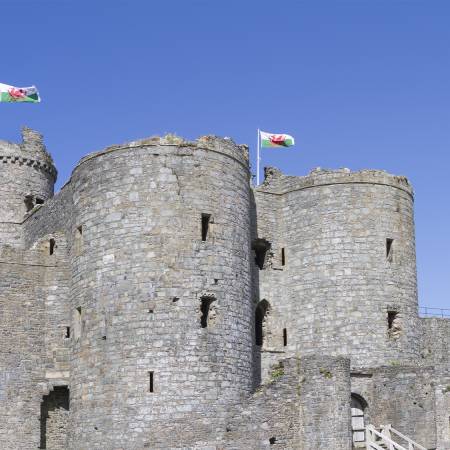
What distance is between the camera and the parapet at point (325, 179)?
34500mm

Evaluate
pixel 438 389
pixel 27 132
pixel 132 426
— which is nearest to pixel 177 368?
pixel 132 426

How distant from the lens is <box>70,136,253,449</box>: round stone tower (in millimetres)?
27938

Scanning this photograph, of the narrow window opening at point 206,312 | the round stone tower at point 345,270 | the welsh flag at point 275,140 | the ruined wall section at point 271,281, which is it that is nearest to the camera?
the narrow window opening at point 206,312

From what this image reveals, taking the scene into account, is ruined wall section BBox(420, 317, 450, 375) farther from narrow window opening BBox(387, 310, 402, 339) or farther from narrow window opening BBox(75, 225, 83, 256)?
narrow window opening BBox(75, 225, 83, 256)

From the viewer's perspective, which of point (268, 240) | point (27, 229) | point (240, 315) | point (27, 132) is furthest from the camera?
point (27, 132)

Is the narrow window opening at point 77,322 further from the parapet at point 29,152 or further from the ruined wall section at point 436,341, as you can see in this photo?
the ruined wall section at point 436,341

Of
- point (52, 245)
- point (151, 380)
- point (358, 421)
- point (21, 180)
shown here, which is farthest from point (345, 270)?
point (21, 180)

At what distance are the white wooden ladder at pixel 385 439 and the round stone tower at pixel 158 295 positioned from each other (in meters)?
4.84

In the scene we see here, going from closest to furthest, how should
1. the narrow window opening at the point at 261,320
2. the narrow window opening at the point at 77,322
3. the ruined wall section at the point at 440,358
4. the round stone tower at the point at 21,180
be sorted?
1. the narrow window opening at the point at 77,322
2. the narrow window opening at the point at 261,320
3. the ruined wall section at the point at 440,358
4. the round stone tower at the point at 21,180

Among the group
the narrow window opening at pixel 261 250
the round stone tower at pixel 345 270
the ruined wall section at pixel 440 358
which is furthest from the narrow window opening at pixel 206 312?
the ruined wall section at pixel 440 358

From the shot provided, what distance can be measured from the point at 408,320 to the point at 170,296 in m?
9.68

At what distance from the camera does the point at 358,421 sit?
3262 cm

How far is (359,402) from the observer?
32875mm

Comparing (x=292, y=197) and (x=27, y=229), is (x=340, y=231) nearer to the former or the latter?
(x=292, y=197)
